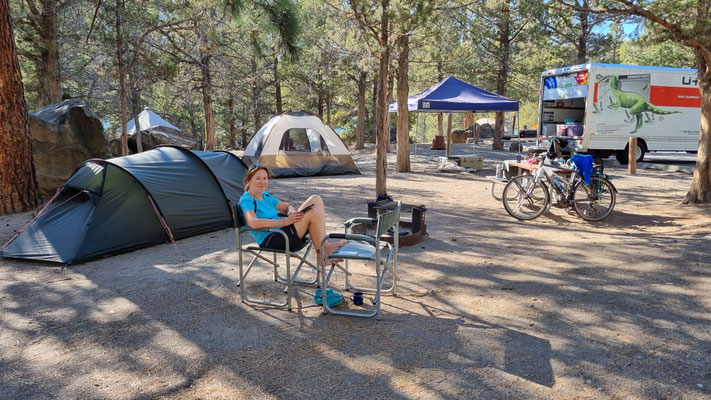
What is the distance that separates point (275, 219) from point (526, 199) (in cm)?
462

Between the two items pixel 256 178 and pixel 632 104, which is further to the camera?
pixel 632 104

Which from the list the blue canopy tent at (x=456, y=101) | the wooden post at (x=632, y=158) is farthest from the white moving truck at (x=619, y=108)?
the blue canopy tent at (x=456, y=101)

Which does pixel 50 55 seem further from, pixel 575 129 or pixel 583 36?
pixel 583 36

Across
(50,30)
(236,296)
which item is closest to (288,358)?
(236,296)

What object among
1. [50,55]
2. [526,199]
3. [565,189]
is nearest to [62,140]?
[50,55]

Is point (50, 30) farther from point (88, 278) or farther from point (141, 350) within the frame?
point (141, 350)

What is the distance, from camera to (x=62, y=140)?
973 centimetres

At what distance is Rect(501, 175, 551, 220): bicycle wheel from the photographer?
278 inches

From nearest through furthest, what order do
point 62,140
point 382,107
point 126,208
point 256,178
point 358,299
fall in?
point 358,299, point 256,178, point 126,208, point 382,107, point 62,140

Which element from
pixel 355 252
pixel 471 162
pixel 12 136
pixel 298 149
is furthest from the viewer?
pixel 471 162

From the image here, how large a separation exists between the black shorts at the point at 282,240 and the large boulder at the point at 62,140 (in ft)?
24.3

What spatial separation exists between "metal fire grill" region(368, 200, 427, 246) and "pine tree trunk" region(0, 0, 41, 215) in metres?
5.57

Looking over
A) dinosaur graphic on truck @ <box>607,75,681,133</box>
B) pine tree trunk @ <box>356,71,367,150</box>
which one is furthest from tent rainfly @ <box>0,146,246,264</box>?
pine tree trunk @ <box>356,71,367,150</box>

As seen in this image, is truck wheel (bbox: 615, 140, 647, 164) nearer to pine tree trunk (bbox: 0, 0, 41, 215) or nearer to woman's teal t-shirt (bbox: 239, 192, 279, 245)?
woman's teal t-shirt (bbox: 239, 192, 279, 245)
